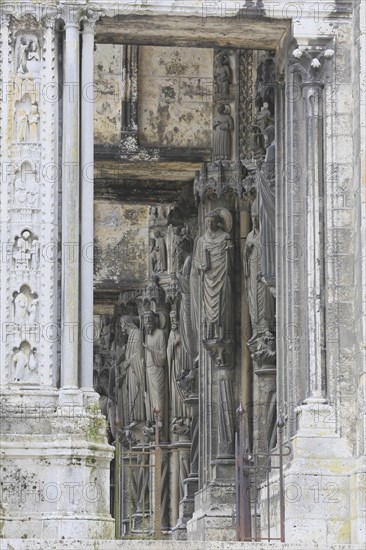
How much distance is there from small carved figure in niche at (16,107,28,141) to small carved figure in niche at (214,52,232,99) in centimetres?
633

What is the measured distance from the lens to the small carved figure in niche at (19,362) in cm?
2330

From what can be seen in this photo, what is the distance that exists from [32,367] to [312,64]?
4.59 metres

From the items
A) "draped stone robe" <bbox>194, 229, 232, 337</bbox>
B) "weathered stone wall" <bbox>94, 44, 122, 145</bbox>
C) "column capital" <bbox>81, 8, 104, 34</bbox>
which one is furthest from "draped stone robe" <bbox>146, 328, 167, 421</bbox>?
"column capital" <bbox>81, 8, 104, 34</bbox>

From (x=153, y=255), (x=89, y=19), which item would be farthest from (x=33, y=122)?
(x=153, y=255)

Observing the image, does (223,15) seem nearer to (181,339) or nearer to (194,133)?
(194,133)

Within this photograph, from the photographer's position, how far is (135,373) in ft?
116

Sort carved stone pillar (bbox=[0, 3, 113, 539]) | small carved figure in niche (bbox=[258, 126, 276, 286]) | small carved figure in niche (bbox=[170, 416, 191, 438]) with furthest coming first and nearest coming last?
small carved figure in niche (bbox=[170, 416, 191, 438]) → small carved figure in niche (bbox=[258, 126, 276, 286]) → carved stone pillar (bbox=[0, 3, 113, 539])

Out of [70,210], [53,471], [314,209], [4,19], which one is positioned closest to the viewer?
[53,471]

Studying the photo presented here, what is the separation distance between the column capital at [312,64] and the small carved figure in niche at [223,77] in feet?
16.8

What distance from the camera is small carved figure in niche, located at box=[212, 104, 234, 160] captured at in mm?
29688

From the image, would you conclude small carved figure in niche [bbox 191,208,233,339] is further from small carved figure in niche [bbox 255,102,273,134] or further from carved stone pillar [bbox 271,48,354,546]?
carved stone pillar [bbox 271,48,354,546]

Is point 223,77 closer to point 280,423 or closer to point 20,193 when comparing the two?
point 20,193

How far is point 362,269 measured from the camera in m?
23.8

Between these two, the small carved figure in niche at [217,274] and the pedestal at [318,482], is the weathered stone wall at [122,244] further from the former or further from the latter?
the pedestal at [318,482]
